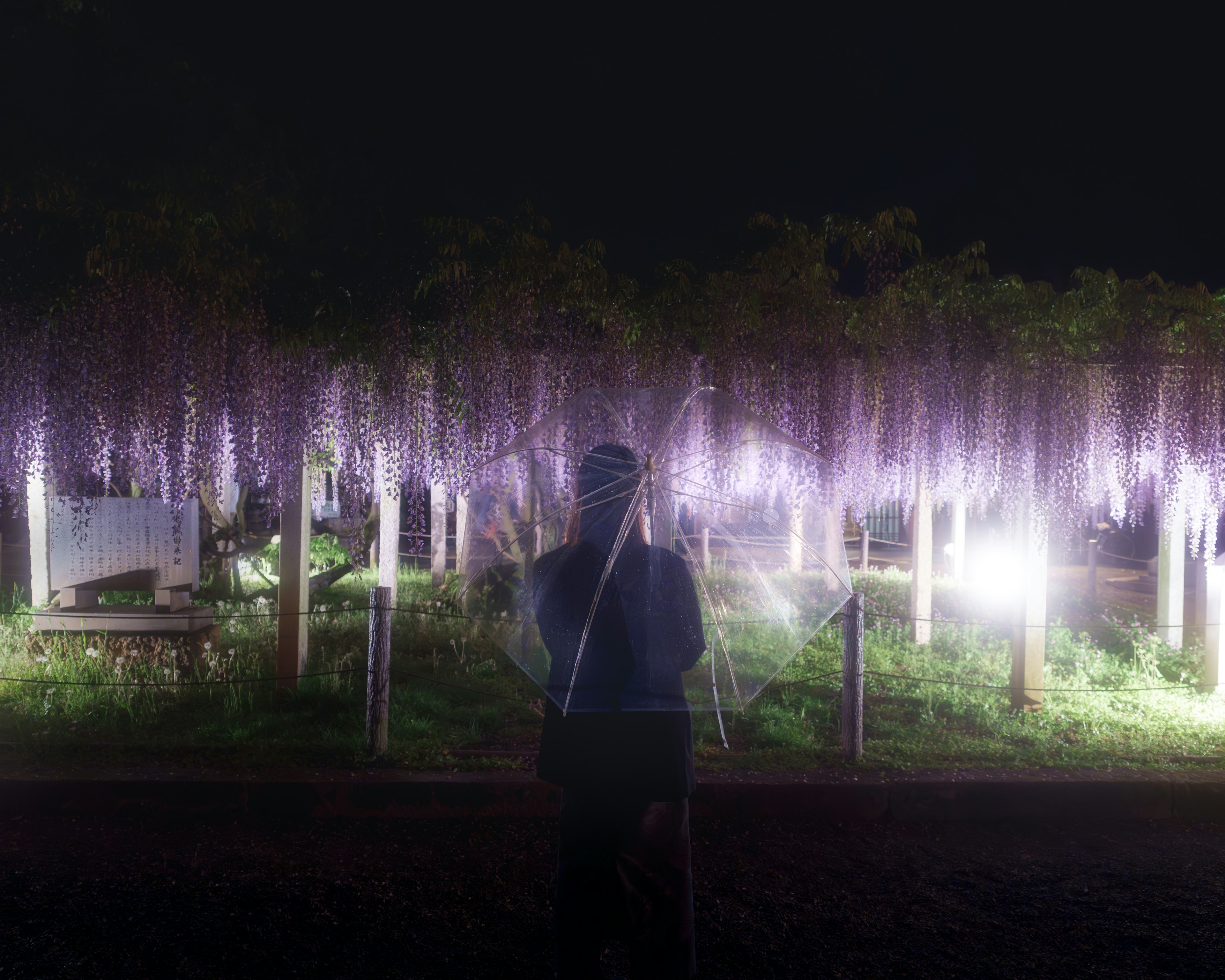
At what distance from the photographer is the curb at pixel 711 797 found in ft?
12.9

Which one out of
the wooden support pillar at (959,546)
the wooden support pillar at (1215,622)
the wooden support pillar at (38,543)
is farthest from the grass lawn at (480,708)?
the wooden support pillar at (959,546)

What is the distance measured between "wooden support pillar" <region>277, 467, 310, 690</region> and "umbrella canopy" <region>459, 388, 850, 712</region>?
3414mm

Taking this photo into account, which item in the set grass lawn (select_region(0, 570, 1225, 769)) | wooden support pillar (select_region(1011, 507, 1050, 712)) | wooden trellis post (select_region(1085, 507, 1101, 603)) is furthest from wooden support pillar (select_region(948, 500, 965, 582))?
wooden support pillar (select_region(1011, 507, 1050, 712))

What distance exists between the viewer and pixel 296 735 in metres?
4.72

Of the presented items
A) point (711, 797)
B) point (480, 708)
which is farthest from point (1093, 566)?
point (480, 708)

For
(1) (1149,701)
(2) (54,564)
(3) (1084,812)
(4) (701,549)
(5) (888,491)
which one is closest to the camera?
(4) (701,549)

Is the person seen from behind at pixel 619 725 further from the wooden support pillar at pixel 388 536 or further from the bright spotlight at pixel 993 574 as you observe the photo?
the bright spotlight at pixel 993 574

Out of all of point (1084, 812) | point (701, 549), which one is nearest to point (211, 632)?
point (701, 549)

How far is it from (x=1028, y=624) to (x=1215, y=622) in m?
1.65

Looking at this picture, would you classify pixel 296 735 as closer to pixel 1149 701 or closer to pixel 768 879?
pixel 768 879

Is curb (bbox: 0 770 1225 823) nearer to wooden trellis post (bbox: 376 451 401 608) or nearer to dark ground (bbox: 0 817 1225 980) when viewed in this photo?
dark ground (bbox: 0 817 1225 980)

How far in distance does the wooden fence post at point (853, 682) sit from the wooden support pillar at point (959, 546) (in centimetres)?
782

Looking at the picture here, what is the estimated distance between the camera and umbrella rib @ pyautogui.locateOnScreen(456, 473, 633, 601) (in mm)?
2168

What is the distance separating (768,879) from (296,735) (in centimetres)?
313
